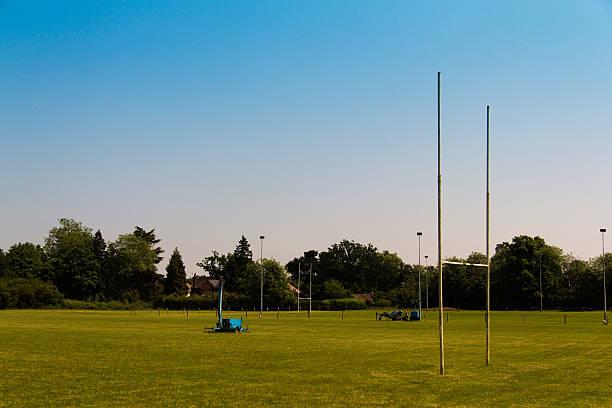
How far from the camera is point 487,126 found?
23.5m

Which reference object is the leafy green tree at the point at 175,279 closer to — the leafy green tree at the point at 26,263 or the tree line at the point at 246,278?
the tree line at the point at 246,278

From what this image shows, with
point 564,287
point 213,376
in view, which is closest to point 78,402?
point 213,376

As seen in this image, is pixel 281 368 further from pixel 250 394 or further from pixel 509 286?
pixel 509 286

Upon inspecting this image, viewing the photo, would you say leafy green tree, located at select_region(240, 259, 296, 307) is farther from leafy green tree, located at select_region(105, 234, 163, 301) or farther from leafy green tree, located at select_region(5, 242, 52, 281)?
leafy green tree, located at select_region(5, 242, 52, 281)

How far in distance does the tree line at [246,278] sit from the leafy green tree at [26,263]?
0.24m

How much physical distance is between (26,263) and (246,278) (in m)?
58.5

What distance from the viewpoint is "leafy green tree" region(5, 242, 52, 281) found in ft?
522

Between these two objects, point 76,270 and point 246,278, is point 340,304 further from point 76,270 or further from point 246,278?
point 76,270

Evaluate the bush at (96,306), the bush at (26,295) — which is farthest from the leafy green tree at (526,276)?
the bush at (26,295)

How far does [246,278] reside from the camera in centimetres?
14700

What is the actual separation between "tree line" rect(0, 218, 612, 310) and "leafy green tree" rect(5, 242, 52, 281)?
237mm

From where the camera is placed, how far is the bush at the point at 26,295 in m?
129

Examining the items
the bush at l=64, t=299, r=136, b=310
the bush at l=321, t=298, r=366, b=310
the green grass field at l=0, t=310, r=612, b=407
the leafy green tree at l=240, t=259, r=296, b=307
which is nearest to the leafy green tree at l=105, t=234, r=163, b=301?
the bush at l=64, t=299, r=136, b=310


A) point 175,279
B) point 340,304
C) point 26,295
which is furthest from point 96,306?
point 340,304
